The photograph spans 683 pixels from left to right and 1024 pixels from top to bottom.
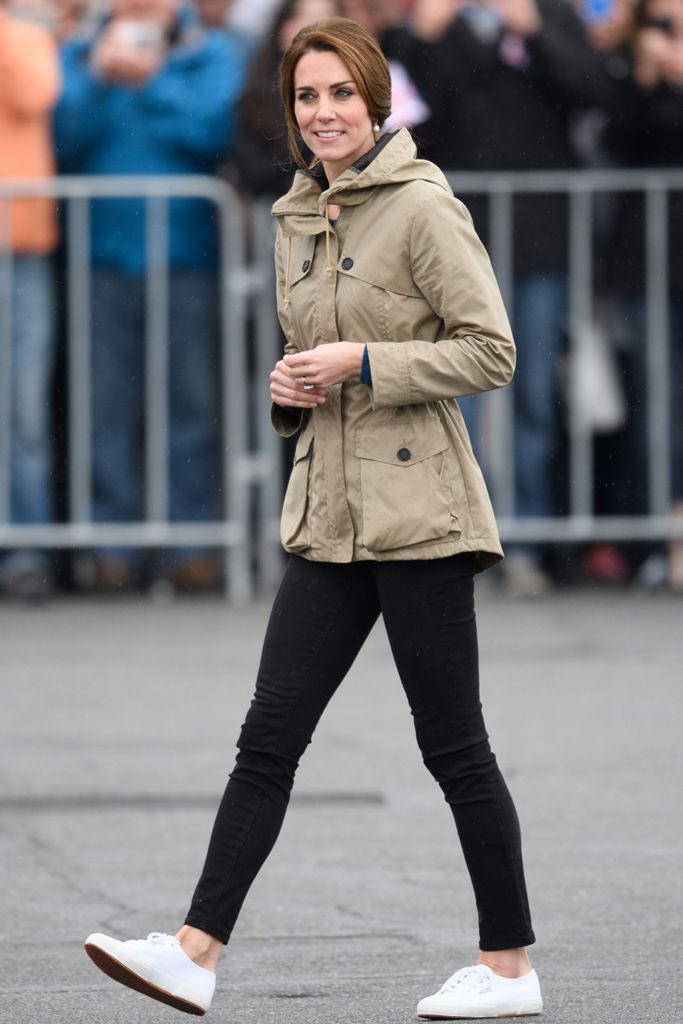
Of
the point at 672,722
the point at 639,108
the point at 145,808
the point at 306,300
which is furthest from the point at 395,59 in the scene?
the point at 306,300

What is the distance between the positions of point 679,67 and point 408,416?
6.30m

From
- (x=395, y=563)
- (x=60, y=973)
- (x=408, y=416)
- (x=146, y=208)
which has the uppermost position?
(x=146, y=208)

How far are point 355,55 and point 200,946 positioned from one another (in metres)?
1.72

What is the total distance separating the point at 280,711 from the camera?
4379 mm

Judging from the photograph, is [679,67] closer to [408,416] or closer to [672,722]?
[672,722]

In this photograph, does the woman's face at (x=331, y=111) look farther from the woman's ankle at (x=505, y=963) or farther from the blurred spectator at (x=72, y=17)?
the blurred spectator at (x=72, y=17)

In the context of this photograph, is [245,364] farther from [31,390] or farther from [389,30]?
[389,30]

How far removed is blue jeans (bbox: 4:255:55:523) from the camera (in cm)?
1016

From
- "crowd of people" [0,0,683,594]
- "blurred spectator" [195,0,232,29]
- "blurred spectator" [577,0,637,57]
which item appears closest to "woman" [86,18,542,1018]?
"crowd of people" [0,0,683,594]

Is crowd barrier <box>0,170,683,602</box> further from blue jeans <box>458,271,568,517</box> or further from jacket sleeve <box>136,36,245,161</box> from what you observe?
jacket sleeve <box>136,36,245,161</box>

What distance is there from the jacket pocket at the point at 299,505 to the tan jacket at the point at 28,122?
19.5 feet

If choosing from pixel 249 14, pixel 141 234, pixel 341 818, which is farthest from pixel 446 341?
pixel 249 14

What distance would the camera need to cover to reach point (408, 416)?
4.36 m

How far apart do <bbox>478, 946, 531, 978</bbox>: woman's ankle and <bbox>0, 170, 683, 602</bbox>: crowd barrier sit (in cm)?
588
